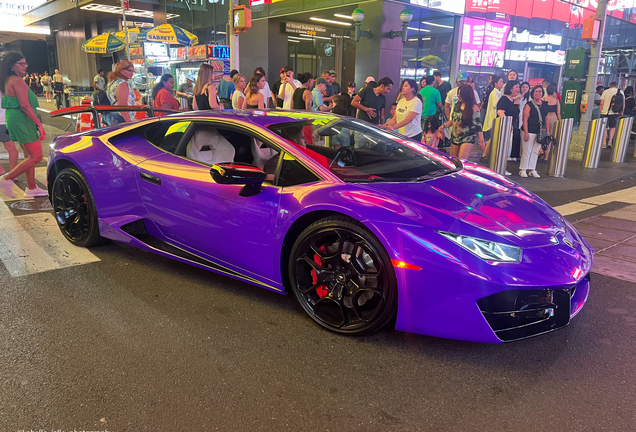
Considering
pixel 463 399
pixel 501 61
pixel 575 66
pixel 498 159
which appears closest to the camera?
pixel 463 399

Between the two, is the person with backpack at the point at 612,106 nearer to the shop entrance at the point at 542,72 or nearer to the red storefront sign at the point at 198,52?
the shop entrance at the point at 542,72

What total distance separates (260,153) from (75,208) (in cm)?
187

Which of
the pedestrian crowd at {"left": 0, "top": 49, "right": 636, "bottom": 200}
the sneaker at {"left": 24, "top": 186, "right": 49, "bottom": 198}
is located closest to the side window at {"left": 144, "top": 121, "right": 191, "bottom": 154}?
the pedestrian crowd at {"left": 0, "top": 49, "right": 636, "bottom": 200}

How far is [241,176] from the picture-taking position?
297 centimetres

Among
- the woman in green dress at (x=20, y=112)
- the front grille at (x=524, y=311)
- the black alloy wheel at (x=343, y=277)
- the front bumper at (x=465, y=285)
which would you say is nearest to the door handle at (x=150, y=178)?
the black alloy wheel at (x=343, y=277)

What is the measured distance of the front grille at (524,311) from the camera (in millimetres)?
2467

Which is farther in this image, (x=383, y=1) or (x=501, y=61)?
(x=501, y=61)

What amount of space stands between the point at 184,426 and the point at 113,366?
2.29 feet

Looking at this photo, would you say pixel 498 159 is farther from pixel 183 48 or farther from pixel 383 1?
pixel 183 48

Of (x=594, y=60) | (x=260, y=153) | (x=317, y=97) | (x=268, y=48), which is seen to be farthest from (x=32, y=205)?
(x=268, y=48)

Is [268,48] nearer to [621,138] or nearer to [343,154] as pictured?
[621,138]

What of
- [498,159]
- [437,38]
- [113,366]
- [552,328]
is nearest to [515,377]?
[552,328]

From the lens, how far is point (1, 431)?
2086 mm

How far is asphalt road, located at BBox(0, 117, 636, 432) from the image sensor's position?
7.19ft
